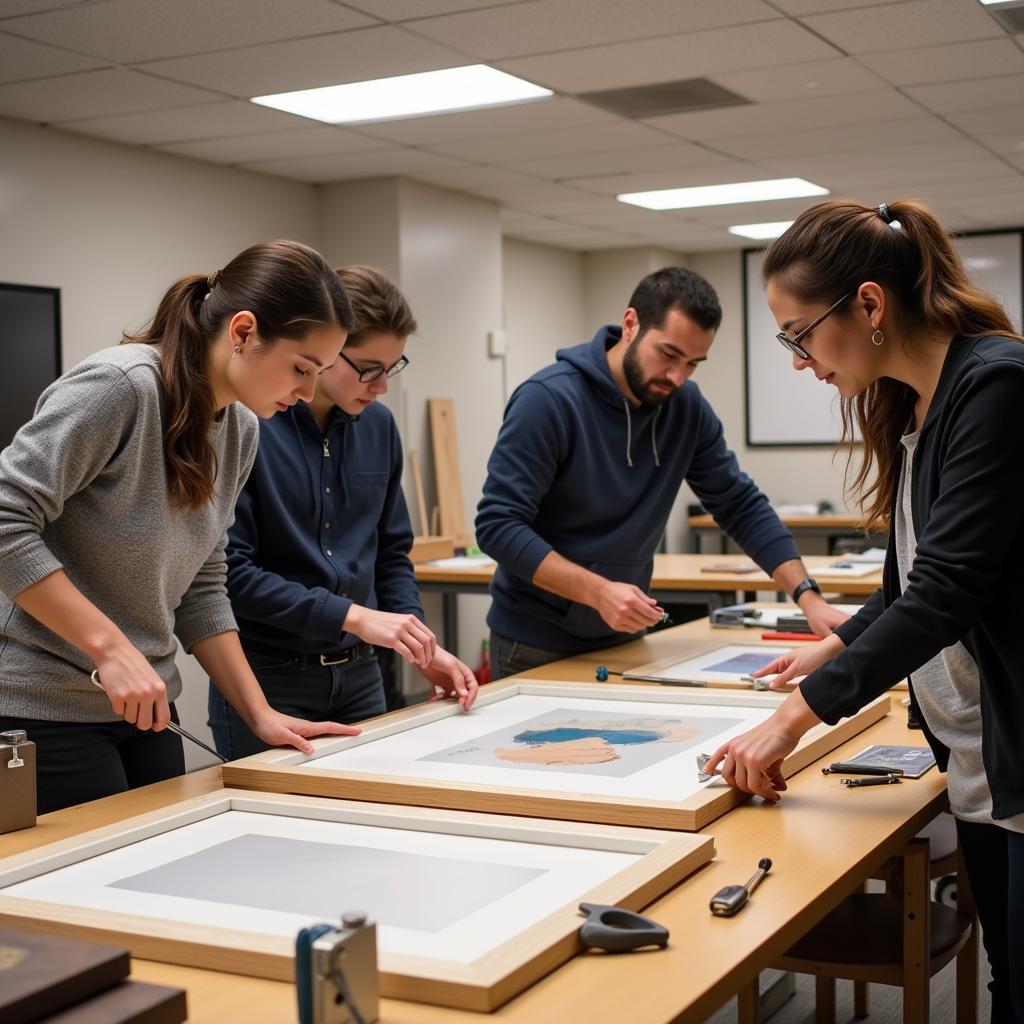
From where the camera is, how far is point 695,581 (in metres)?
4.77

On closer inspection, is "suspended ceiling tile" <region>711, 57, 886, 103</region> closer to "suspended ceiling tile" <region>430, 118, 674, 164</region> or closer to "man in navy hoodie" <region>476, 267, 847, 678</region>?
"suspended ceiling tile" <region>430, 118, 674, 164</region>

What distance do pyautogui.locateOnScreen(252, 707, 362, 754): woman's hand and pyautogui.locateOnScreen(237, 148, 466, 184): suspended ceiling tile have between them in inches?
164

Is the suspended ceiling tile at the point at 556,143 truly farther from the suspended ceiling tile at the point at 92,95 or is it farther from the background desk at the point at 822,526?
the background desk at the point at 822,526

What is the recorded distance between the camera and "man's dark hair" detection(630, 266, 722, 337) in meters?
2.71

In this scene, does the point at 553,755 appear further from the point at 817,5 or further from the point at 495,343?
the point at 495,343

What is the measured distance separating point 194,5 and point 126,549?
2.45m

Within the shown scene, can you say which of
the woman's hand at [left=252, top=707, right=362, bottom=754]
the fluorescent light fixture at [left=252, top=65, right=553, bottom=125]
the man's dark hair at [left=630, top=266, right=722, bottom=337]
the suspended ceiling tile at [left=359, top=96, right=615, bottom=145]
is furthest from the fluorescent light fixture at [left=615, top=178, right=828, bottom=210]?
the woman's hand at [left=252, top=707, right=362, bottom=754]

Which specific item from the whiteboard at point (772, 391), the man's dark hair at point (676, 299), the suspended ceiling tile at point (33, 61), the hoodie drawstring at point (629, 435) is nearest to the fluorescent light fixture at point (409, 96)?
the suspended ceiling tile at point (33, 61)

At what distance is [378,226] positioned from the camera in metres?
6.30

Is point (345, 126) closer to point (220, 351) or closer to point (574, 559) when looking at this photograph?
point (574, 559)

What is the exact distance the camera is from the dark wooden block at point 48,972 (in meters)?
0.93

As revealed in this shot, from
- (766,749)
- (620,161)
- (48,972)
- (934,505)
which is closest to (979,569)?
(934,505)

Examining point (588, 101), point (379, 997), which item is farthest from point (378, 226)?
point (379, 997)

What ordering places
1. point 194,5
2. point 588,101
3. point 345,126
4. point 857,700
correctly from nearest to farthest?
point 857,700 < point 194,5 < point 588,101 < point 345,126
